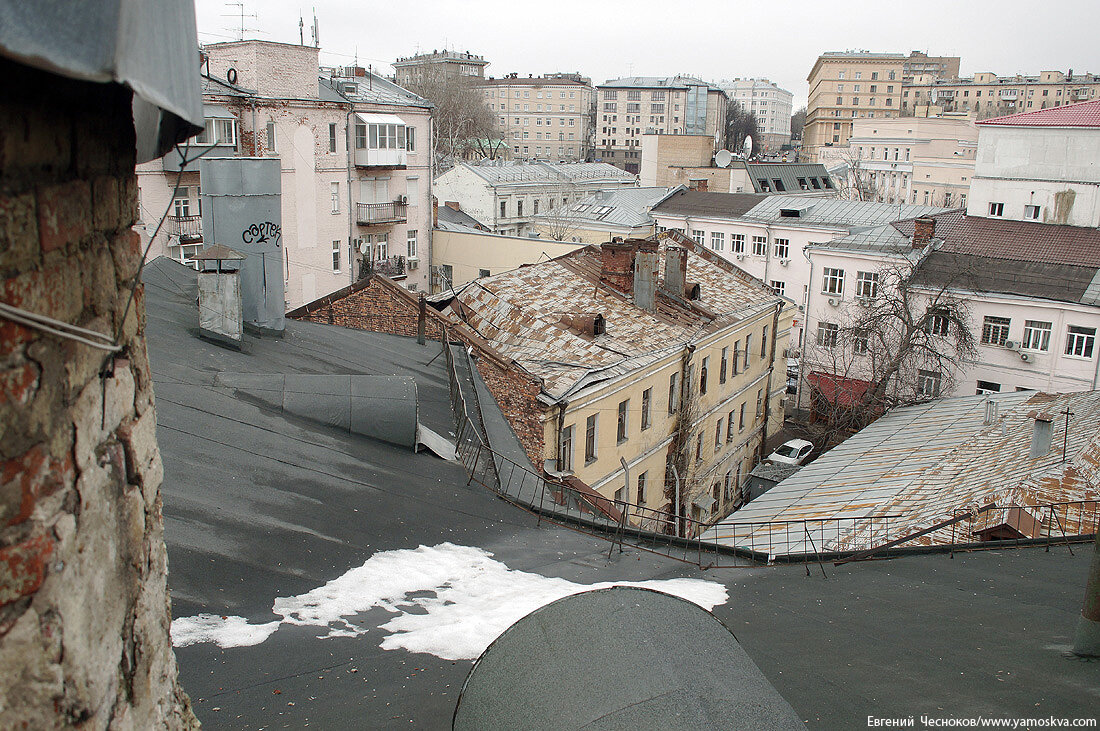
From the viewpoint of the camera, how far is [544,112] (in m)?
114

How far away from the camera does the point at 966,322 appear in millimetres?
28047

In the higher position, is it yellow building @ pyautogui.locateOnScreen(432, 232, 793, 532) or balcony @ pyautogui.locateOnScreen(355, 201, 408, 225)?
balcony @ pyautogui.locateOnScreen(355, 201, 408, 225)

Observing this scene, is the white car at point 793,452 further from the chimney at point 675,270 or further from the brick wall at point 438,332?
the brick wall at point 438,332

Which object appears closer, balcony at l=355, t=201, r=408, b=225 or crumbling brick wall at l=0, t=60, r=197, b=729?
crumbling brick wall at l=0, t=60, r=197, b=729

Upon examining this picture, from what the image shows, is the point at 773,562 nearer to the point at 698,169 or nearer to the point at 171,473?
the point at 171,473

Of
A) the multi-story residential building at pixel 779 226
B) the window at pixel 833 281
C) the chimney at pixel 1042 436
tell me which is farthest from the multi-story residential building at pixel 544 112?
the chimney at pixel 1042 436

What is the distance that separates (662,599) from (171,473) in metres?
4.31

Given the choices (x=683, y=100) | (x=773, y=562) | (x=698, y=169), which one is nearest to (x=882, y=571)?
(x=773, y=562)

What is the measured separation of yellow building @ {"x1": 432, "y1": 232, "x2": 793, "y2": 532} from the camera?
647 inches

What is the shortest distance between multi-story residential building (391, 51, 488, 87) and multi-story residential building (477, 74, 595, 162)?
9.44ft

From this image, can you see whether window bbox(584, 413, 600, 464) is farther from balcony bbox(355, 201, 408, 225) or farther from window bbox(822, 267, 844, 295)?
balcony bbox(355, 201, 408, 225)

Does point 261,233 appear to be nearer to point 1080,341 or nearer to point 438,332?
point 438,332

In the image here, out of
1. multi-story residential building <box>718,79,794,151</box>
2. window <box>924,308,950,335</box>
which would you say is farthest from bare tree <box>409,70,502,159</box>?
multi-story residential building <box>718,79,794,151</box>

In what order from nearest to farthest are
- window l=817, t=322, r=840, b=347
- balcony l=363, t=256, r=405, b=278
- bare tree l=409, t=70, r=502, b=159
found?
window l=817, t=322, r=840, b=347 → balcony l=363, t=256, r=405, b=278 → bare tree l=409, t=70, r=502, b=159
